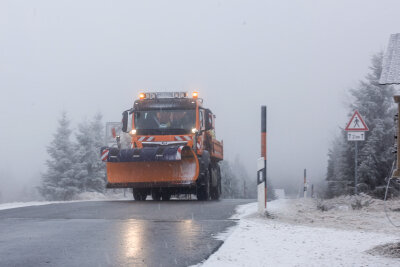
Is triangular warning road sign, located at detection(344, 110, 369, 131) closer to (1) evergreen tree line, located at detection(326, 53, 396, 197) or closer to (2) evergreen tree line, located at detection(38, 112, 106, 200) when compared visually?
(1) evergreen tree line, located at detection(326, 53, 396, 197)

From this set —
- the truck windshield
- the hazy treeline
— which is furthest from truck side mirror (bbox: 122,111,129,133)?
the hazy treeline

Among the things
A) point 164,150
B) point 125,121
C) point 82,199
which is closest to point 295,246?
point 164,150

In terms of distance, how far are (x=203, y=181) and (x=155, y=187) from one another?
1.50 m

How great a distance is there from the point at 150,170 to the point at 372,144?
996 inches

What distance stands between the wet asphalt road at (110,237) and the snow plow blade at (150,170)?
450cm

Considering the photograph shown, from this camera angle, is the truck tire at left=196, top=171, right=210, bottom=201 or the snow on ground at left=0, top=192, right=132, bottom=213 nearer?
the snow on ground at left=0, top=192, right=132, bottom=213

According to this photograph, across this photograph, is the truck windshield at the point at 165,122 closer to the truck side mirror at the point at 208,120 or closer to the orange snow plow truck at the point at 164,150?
the orange snow plow truck at the point at 164,150

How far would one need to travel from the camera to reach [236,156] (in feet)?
550

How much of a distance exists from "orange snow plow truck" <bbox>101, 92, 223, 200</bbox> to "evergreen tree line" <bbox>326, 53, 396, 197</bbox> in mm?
20022

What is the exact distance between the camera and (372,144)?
3750 centimetres

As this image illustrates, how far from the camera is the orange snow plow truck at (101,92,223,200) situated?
15070 millimetres

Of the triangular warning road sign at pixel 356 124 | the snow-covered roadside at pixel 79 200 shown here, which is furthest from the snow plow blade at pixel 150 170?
the triangular warning road sign at pixel 356 124

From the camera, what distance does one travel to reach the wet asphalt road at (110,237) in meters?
5.54

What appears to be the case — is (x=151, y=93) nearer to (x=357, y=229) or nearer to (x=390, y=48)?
(x=357, y=229)
